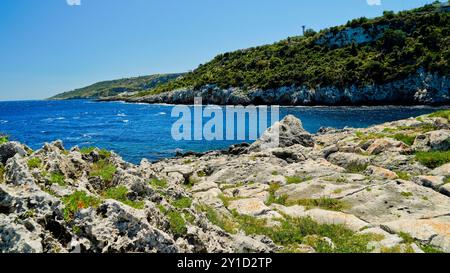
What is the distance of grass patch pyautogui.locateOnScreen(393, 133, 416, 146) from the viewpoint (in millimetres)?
33675

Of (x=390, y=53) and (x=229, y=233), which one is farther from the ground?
(x=390, y=53)

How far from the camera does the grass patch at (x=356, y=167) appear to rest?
2961 centimetres

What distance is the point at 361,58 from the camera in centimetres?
14862

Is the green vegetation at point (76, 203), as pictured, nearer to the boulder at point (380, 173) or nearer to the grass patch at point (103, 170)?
the grass patch at point (103, 170)

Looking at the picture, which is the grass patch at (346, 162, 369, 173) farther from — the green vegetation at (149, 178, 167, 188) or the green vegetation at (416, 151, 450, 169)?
the green vegetation at (149, 178, 167, 188)

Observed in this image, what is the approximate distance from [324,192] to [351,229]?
5.85m

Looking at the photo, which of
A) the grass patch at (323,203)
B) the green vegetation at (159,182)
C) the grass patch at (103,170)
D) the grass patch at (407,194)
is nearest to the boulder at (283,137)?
the grass patch at (323,203)

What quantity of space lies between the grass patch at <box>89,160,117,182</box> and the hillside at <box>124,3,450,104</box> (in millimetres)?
123072

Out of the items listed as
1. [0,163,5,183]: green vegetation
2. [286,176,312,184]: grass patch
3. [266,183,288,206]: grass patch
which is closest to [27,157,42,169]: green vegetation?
[0,163,5,183]: green vegetation

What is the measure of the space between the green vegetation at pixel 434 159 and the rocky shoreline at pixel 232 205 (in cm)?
7

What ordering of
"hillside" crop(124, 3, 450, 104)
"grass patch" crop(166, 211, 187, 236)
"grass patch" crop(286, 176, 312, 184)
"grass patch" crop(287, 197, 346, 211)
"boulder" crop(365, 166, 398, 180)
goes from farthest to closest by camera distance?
"hillside" crop(124, 3, 450, 104) → "grass patch" crop(286, 176, 312, 184) → "boulder" crop(365, 166, 398, 180) → "grass patch" crop(287, 197, 346, 211) → "grass patch" crop(166, 211, 187, 236)

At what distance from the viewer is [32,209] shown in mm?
10672
